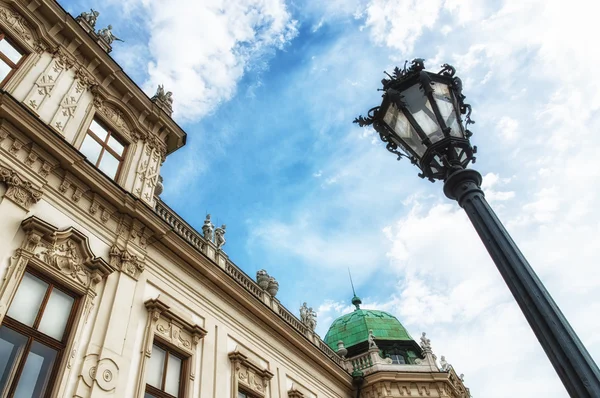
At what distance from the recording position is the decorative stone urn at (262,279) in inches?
773

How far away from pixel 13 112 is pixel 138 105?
533 centimetres

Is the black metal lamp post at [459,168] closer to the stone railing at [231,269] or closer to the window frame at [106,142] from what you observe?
the window frame at [106,142]

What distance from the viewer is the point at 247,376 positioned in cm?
1523

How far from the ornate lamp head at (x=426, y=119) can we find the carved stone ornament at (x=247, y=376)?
10.9 m

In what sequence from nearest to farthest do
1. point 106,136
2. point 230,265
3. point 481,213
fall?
point 481,213 → point 106,136 → point 230,265

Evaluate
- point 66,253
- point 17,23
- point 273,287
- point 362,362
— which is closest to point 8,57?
point 17,23

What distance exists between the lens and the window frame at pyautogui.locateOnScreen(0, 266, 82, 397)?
344 inches

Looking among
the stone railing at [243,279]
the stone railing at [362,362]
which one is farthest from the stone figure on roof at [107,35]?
the stone railing at [362,362]

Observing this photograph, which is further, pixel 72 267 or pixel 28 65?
pixel 28 65

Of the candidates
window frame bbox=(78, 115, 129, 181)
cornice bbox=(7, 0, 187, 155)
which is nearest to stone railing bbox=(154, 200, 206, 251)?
window frame bbox=(78, 115, 129, 181)

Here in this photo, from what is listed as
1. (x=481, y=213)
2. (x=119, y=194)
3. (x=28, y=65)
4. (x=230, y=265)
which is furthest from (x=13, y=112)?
(x=481, y=213)

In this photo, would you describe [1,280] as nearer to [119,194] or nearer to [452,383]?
[119,194]

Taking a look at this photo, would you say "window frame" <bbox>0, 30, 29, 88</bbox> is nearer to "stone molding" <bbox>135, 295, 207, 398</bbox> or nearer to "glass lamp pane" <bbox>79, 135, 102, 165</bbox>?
"glass lamp pane" <bbox>79, 135, 102, 165</bbox>

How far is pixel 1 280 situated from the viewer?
9094 mm
